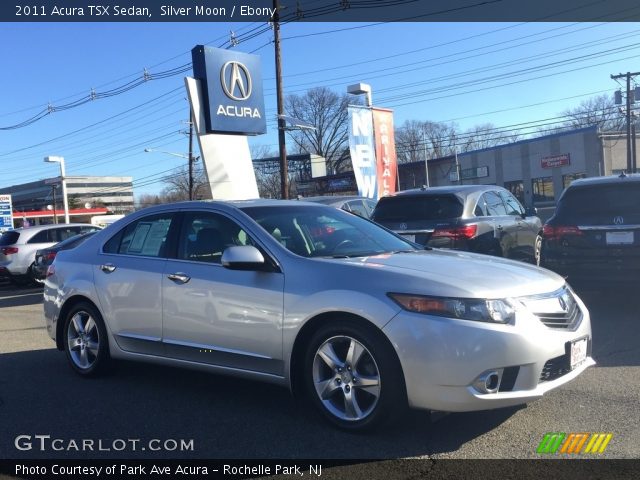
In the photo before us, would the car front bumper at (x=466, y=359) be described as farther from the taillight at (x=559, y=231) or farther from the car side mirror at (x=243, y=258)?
the taillight at (x=559, y=231)

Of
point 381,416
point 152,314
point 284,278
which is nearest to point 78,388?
point 152,314

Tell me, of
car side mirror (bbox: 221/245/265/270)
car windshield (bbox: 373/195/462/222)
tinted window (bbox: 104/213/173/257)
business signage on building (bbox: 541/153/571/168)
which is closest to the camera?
car side mirror (bbox: 221/245/265/270)

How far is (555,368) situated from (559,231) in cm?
425

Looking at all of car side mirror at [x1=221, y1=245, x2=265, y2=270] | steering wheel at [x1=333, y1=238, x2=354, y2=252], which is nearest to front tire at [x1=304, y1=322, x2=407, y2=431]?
car side mirror at [x1=221, y1=245, x2=265, y2=270]

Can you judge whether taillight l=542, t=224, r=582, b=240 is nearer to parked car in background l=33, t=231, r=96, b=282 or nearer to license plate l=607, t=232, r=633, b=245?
license plate l=607, t=232, r=633, b=245

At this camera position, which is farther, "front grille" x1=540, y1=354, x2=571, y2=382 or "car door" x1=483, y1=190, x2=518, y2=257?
"car door" x1=483, y1=190, x2=518, y2=257

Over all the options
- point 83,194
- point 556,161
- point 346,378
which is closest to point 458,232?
point 346,378

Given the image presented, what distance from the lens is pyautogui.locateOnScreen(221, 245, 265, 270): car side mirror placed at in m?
4.53

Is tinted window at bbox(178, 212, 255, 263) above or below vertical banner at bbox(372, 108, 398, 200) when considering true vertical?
below

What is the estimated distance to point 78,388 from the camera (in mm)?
5629

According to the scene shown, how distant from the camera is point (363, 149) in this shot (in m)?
20.2

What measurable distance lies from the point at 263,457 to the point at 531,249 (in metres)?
8.41

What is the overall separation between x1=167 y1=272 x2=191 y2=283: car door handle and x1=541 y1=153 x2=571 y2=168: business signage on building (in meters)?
47.6

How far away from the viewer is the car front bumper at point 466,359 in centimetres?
378
